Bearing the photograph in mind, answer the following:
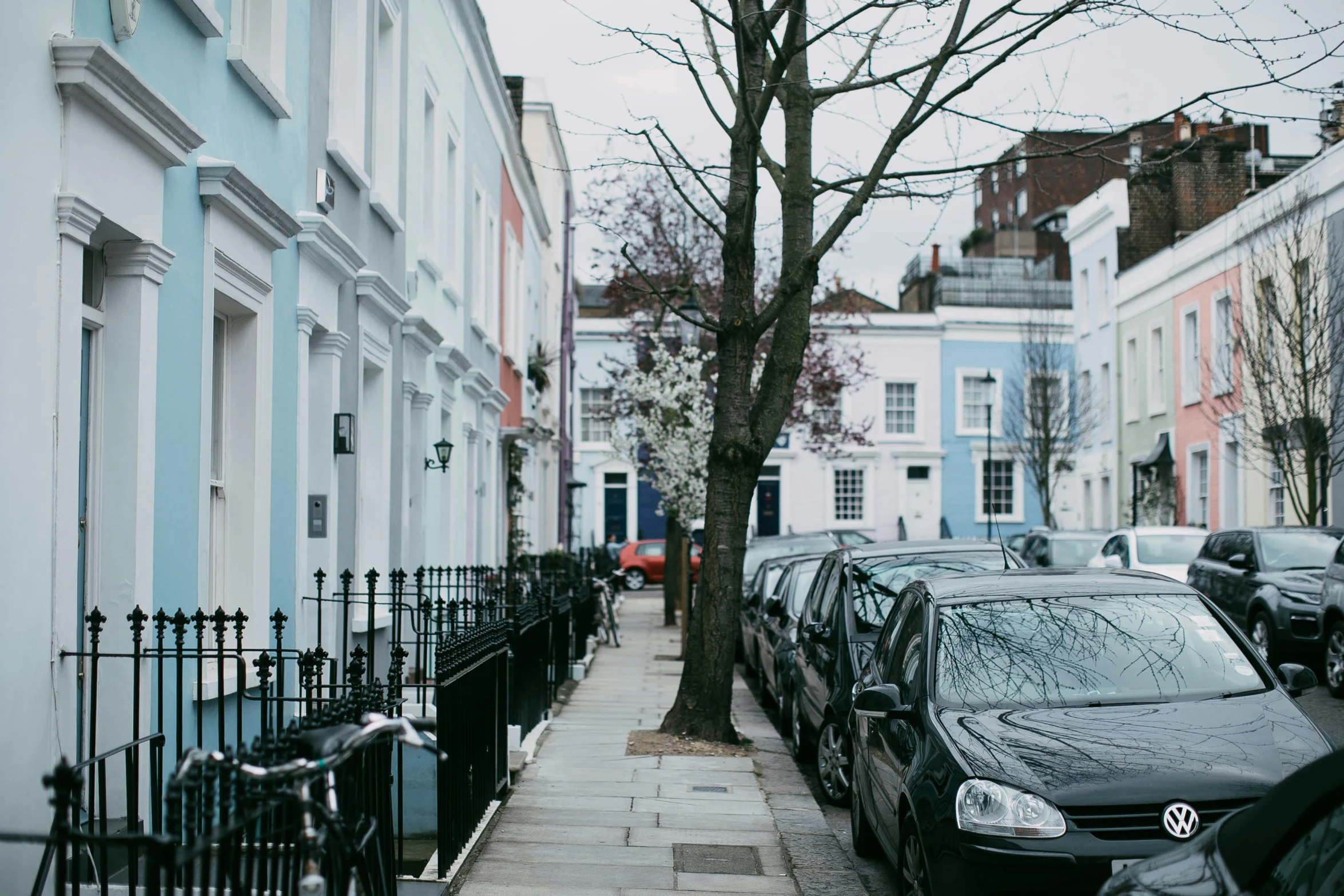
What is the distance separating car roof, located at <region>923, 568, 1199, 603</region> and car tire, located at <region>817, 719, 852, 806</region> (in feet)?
6.95

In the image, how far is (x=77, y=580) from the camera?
650 cm

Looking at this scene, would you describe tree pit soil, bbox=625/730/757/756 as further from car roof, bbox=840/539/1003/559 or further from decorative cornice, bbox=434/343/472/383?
decorative cornice, bbox=434/343/472/383

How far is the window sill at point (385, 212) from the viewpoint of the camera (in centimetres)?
1304

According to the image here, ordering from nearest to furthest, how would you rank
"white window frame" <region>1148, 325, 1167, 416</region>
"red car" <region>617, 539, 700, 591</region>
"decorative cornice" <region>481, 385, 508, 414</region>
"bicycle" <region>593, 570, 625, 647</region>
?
1. "decorative cornice" <region>481, 385, 508, 414</region>
2. "bicycle" <region>593, 570, 625, 647</region>
3. "white window frame" <region>1148, 325, 1167, 416</region>
4. "red car" <region>617, 539, 700, 591</region>

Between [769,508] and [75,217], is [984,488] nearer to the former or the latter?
[769,508]

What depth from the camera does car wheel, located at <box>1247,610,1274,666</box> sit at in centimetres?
1505

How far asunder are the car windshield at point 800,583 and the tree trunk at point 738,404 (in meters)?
2.05

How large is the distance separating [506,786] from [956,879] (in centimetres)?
427

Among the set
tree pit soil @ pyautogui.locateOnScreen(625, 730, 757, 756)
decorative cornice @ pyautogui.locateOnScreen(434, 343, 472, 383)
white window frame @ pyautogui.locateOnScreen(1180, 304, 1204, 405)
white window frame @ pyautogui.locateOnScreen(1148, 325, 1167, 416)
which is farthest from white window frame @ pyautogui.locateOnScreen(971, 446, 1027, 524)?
tree pit soil @ pyautogui.locateOnScreen(625, 730, 757, 756)

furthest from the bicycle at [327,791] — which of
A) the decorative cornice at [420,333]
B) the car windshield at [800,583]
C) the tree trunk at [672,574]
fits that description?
the tree trunk at [672,574]

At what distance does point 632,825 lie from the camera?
28.0 ft

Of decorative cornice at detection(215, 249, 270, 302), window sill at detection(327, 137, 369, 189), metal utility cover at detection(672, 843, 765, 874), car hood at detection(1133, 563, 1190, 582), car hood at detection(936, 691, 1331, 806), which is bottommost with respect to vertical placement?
metal utility cover at detection(672, 843, 765, 874)

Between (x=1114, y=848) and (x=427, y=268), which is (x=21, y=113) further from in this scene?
(x=427, y=268)

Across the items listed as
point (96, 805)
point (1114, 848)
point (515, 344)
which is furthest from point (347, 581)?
point (515, 344)
